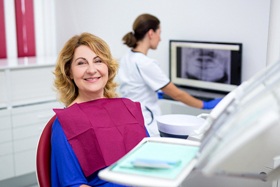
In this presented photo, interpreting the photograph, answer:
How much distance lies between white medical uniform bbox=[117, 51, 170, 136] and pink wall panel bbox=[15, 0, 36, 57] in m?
1.48

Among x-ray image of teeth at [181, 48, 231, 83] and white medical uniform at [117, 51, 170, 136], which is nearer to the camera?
white medical uniform at [117, 51, 170, 136]

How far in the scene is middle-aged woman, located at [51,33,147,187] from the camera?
49.7 inches

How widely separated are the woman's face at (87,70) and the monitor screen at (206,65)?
5.13 ft

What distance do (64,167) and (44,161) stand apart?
0.07 metres

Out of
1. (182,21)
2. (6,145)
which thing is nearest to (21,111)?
(6,145)

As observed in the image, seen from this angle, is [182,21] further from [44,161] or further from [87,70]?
[44,161]

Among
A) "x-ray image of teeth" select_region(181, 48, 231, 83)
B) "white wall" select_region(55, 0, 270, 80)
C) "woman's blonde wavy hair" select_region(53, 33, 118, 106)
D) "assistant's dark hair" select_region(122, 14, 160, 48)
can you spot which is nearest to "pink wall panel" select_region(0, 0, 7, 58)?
"white wall" select_region(55, 0, 270, 80)

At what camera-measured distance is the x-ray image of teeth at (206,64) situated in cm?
284

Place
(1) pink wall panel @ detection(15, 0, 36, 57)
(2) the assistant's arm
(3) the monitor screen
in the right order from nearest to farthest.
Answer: (2) the assistant's arm < (3) the monitor screen < (1) pink wall panel @ detection(15, 0, 36, 57)

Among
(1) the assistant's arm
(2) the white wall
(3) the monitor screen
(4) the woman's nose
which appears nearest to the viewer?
(4) the woman's nose

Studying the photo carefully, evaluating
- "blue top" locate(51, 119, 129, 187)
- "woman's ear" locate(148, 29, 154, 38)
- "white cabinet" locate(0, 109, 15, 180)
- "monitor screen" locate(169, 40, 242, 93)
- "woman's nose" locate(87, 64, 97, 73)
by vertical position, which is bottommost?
"white cabinet" locate(0, 109, 15, 180)

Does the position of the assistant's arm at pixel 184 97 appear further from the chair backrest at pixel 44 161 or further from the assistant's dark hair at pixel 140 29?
the chair backrest at pixel 44 161

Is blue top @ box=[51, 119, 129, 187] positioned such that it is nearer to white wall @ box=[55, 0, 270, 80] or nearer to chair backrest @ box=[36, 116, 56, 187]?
chair backrest @ box=[36, 116, 56, 187]

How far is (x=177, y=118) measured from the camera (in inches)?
62.2
